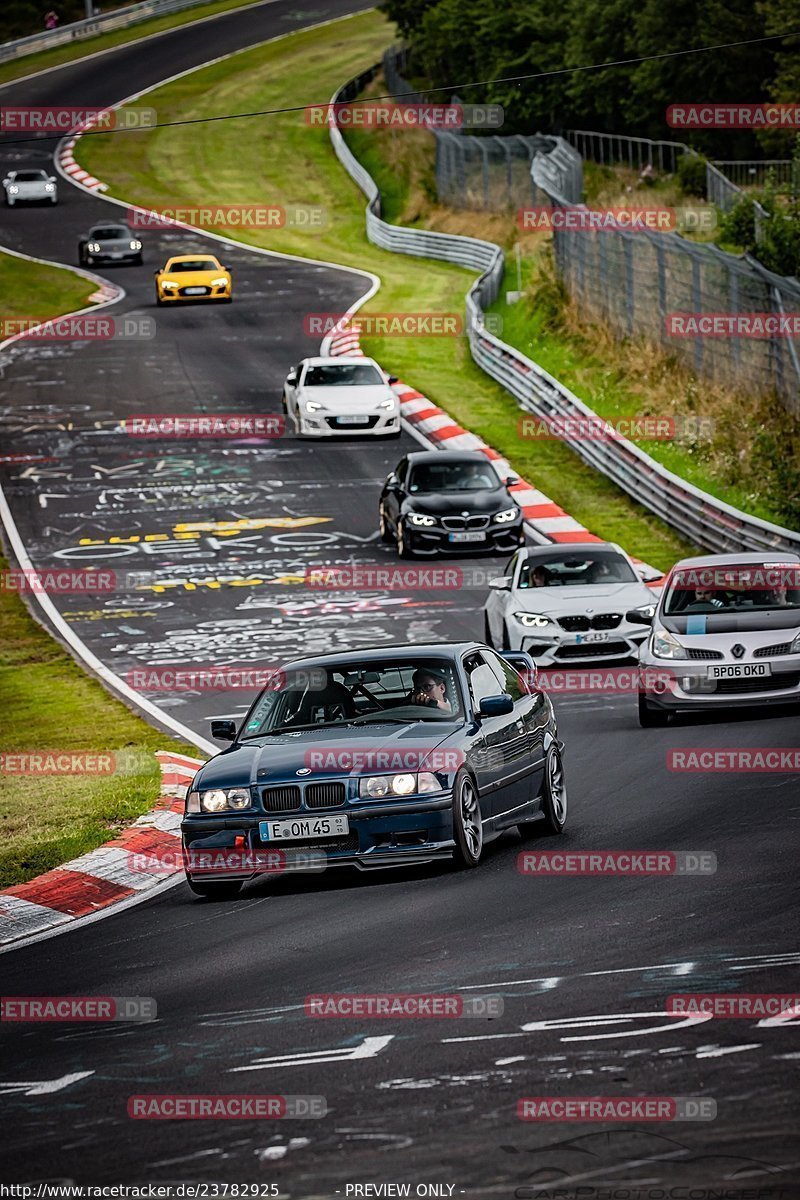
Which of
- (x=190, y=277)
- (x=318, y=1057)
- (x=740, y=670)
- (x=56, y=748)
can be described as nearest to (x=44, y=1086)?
(x=318, y=1057)

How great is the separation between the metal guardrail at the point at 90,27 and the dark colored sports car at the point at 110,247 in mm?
40614

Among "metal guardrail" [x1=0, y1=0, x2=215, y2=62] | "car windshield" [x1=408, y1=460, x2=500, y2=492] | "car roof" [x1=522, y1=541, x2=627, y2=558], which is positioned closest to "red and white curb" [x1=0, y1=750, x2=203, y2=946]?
"car roof" [x1=522, y1=541, x2=627, y2=558]

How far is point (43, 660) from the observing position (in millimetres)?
23703

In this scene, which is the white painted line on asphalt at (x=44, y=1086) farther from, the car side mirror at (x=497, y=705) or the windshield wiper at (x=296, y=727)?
the car side mirror at (x=497, y=705)

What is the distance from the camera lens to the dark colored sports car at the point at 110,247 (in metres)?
59.7

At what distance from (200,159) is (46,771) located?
6458 centimetres

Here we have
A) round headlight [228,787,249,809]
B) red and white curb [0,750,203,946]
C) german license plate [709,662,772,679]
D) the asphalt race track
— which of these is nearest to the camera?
the asphalt race track

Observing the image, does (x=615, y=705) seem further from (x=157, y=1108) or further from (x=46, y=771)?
(x=157, y=1108)

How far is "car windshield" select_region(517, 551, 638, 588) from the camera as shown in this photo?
22.7 meters

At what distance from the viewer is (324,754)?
1155 cm

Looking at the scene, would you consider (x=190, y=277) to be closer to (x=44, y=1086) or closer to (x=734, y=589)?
(x=734, y=589)

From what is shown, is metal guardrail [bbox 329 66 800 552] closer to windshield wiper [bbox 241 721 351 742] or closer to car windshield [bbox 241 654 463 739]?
car windshield [bbox 241 654 463 739]

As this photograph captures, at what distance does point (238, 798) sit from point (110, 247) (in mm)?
49915

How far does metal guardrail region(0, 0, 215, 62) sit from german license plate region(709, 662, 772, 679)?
86129 millimetres
